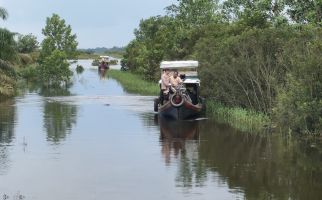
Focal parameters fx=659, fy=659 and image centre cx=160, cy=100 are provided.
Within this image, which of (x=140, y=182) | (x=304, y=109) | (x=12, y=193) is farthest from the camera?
(x=304, y=109)

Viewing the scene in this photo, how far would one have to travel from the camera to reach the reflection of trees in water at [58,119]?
70.3 ft

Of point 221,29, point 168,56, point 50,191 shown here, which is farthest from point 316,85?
point 168,56

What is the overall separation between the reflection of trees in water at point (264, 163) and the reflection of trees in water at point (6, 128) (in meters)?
4.82

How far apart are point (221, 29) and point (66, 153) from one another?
63.3 feet

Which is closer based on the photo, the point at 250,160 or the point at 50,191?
the point at 50,191

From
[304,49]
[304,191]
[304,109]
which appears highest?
[304,49]

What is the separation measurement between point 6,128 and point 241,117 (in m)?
8.74

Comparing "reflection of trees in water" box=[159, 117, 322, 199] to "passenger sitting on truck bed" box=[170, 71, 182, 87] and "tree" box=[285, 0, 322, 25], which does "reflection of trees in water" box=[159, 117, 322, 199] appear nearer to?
"passenger sitting on truck bed" box=[170, 71, 182, 87]

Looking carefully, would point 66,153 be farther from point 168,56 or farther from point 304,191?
point 168,56

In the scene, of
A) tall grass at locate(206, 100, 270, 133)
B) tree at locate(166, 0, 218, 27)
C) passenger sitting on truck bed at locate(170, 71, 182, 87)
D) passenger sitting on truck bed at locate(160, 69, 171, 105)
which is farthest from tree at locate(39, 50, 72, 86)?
passenger sitting on truck bed at locate(170, 71, 182, 87)

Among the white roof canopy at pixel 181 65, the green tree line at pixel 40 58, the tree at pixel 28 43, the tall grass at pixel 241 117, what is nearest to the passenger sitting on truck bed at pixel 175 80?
the tall grass at pixel 241 117

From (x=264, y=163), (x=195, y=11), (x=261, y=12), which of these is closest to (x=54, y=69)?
(x=195, y=11)

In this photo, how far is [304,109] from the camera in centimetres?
1909

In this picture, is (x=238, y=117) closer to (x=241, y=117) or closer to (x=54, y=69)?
(x=241, y=117)
